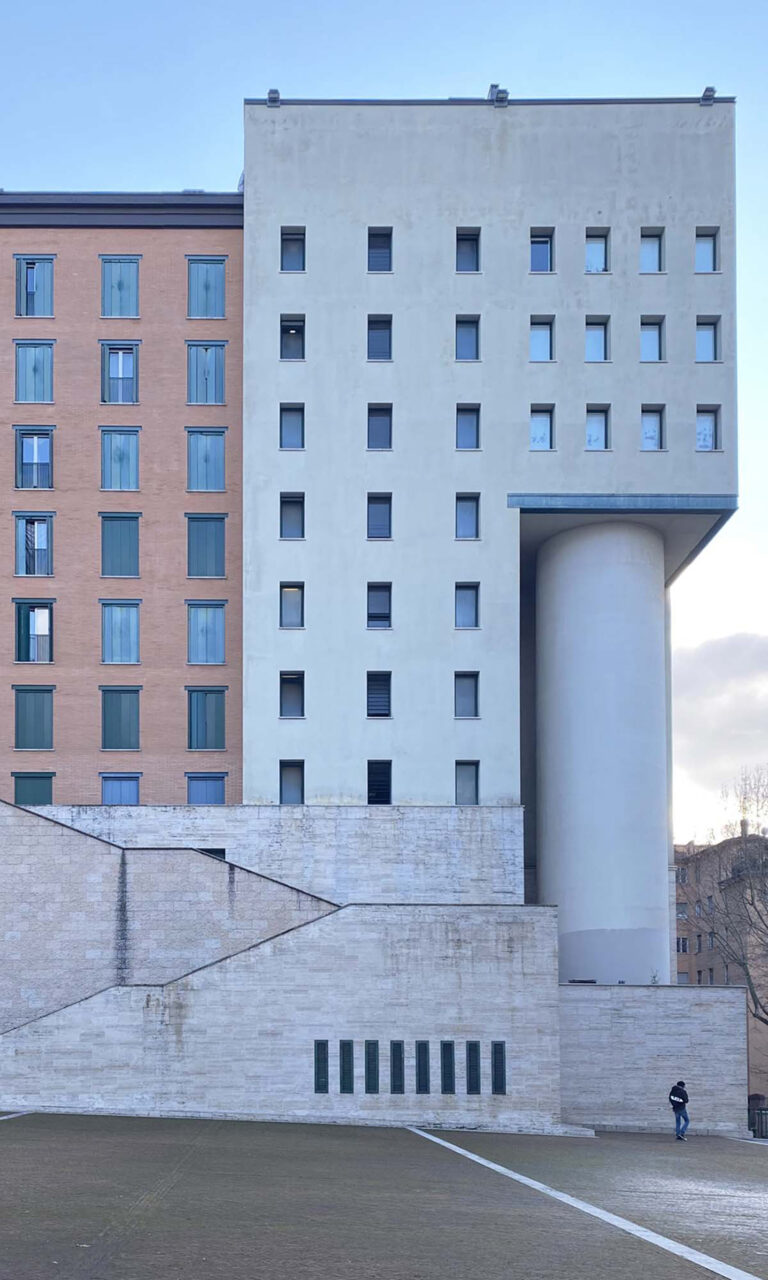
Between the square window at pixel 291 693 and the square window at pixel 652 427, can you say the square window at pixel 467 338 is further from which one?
the square window at pixel 291 693

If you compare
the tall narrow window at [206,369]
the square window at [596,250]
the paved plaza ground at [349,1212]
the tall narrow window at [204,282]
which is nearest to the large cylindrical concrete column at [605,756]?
the square window at [596,250]

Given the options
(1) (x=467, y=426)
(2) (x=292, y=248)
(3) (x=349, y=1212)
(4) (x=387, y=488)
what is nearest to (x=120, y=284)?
(2) (x=292, y=248)

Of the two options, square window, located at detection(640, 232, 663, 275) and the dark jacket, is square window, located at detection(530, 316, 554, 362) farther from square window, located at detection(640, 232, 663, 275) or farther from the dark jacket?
the dark jacket

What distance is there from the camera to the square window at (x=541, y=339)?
45.3 meters

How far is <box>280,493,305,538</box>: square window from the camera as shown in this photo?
4503cm

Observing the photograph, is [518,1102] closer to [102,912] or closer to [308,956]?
[308,956]

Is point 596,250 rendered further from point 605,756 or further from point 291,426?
point 605,756

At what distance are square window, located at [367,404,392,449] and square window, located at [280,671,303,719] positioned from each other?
25.1ft

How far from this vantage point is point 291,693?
44594 millimetres

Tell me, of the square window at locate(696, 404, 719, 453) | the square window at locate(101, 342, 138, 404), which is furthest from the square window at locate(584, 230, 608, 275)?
the square window at locate(101, 342, 138, 404)

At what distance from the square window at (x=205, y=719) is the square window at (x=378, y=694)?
4793mm

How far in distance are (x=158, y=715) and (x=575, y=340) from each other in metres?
17.7

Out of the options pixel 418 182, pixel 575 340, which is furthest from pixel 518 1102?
pixel 418 182

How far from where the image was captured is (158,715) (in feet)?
148
